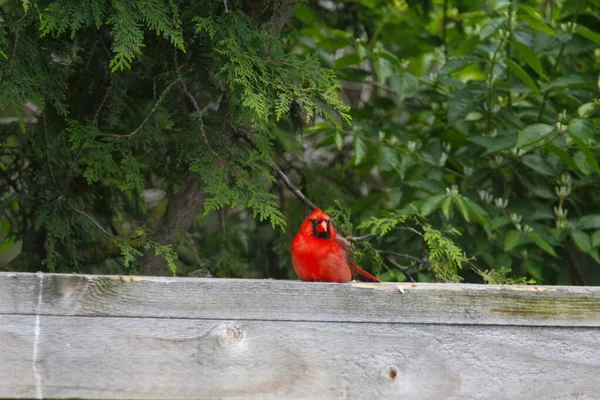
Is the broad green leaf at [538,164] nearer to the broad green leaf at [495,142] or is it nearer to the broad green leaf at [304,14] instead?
the broad green leaf at [495,142]

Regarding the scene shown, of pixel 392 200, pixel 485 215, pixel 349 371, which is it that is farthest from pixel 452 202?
pixel 349 371

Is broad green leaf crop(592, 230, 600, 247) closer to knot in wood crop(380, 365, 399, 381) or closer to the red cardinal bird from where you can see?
the red cardinal bird

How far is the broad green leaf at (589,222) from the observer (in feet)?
12.5

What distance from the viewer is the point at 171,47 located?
3.23 m

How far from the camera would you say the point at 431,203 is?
370 cm

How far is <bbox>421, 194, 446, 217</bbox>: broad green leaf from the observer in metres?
3.65

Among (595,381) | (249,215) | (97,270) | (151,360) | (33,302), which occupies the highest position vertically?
(33,302)

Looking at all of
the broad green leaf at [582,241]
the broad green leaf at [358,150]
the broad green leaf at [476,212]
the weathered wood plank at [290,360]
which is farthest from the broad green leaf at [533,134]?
the weathered wood plank at [290,360]

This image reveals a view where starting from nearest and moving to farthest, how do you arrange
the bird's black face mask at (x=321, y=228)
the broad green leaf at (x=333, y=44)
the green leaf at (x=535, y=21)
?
the bird's black face mask at (x=321, y=228)
the green leaf at (x=535, y=21)
the broad green leaf at (x=333, y=44)

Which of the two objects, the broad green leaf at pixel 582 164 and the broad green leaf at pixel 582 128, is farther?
the broad green leaf at pixel 582 164

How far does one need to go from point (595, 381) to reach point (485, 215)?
1.76m

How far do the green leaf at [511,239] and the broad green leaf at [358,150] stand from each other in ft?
2.55

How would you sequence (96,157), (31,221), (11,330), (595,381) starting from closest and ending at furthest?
(11,330) → (595,381) → (96,157) → (31,221)

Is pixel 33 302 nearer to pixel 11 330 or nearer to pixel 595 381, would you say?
pixel 11 330
